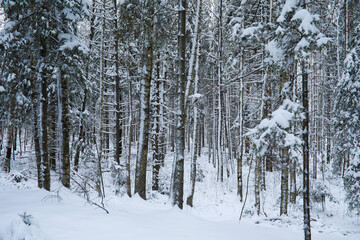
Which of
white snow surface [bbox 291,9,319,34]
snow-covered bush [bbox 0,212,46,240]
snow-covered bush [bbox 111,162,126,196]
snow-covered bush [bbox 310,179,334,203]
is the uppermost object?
white snow surface [bbox 291,9,319,34]

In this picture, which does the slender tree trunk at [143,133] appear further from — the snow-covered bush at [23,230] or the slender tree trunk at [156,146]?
the slender tree trunk at [156,146]

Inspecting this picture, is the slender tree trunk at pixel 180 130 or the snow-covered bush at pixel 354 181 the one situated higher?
the slender tree trunk at pixel 180 130

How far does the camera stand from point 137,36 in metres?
8.42

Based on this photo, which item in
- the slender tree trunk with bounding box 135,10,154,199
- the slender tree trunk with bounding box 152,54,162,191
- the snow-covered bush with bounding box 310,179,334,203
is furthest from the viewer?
the slender tree trunk with bounding box 152,54,162,191

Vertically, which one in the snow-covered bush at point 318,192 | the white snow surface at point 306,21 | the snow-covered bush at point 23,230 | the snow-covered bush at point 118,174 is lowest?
the snow-covered bush at point 318,192

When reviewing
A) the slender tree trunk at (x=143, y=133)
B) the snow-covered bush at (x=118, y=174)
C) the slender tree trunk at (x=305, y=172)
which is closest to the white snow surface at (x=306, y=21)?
the slender tree trunk at (x=305, y=172)

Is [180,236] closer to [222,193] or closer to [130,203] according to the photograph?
[130,203]

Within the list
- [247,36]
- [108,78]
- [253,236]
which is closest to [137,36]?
[247,36]

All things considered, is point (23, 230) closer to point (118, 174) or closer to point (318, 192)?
point (118, 174)

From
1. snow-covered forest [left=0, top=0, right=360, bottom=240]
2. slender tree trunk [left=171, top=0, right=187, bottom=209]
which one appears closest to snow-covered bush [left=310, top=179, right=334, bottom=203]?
snow-covered forest [left=0, top=0, right=360, bottom=240]

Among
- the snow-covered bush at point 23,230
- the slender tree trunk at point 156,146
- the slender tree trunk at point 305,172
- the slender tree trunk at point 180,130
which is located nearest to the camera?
the snow-covered bush at point 23,230

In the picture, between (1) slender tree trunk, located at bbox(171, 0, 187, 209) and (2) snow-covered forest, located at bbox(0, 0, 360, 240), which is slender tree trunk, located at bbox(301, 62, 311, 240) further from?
(1) slender tree trunk, located at bbox(171, 0, 187, 209)

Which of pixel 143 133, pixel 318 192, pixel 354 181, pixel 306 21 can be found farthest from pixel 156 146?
pixel 306 21

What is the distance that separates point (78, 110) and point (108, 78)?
4.58 m
